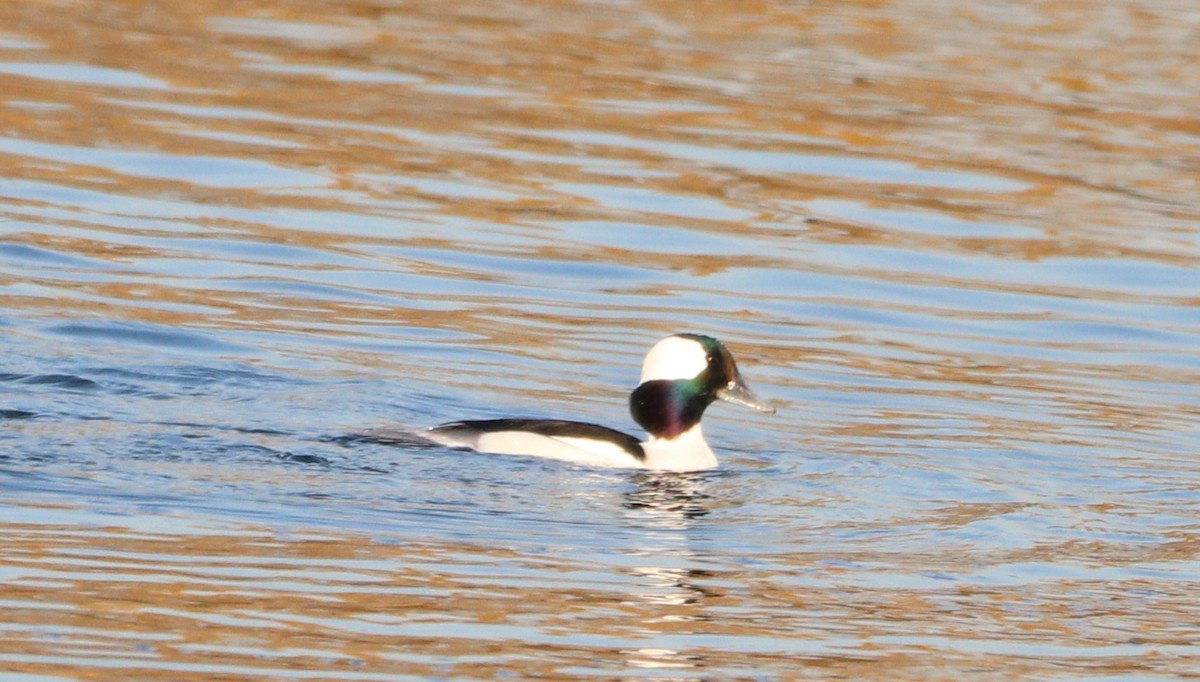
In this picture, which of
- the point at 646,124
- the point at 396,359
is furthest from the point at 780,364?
the point at 646,124

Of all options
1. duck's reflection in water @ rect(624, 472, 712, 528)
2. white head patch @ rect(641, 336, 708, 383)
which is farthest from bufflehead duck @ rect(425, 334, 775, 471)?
duck's reflection in water @ rect(624, 472, 712, 528)

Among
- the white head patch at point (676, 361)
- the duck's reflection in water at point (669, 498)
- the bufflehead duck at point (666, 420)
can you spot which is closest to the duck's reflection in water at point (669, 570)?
the duck's reflection in water at point (669, 498)

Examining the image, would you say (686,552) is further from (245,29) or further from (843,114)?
(245,29)

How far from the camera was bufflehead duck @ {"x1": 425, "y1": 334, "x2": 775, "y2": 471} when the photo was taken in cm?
996

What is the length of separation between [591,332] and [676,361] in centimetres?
230

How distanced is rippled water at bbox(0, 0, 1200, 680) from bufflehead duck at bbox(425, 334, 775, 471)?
14 cm

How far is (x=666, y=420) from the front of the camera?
1030 cm

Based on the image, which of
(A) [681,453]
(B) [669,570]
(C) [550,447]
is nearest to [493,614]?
(B) [669,570]

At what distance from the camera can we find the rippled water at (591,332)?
721 centimetres

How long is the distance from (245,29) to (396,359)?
409 inches

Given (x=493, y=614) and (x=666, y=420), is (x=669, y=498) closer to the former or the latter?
(x=666, y=420)

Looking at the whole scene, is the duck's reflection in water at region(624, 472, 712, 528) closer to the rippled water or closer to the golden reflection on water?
the rippled water

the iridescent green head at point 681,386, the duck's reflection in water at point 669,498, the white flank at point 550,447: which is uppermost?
the iridescent green head at point 681,386

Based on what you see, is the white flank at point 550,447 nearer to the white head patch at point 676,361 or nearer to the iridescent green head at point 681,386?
the iridescent green head at point 681,386
